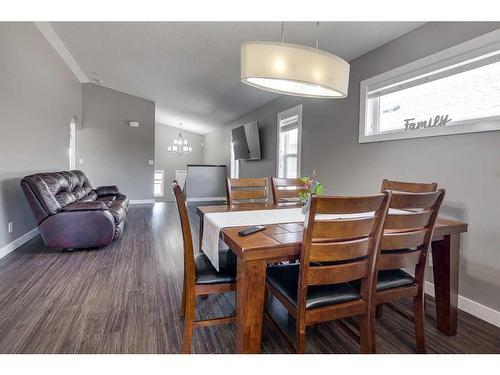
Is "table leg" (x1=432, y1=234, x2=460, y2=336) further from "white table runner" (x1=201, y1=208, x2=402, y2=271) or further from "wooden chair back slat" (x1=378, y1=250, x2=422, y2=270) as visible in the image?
"white table runner" (x1=201, y1=208, x2=402, y2=271)

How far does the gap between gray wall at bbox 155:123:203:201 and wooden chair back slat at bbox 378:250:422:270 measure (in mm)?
9586

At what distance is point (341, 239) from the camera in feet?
4.24

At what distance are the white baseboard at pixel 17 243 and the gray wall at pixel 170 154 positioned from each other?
634 centimetres

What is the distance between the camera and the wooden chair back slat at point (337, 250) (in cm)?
124

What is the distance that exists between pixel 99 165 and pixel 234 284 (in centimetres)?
699

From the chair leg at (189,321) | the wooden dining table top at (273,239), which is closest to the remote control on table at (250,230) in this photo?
the wooden dining table top at (273,239)

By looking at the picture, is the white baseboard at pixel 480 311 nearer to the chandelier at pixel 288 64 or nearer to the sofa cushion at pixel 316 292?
the sofa cushion at pixel 316 292

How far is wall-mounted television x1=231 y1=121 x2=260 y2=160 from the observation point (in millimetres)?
5852

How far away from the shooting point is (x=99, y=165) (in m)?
7.29

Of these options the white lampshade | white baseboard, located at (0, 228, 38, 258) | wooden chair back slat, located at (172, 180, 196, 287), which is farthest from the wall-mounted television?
wooden chair back slat, located at (172, 180, 196, 287)

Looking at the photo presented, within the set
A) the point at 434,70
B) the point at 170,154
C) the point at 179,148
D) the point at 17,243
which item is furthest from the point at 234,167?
the point at 434,70

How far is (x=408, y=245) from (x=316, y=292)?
1.84ft
